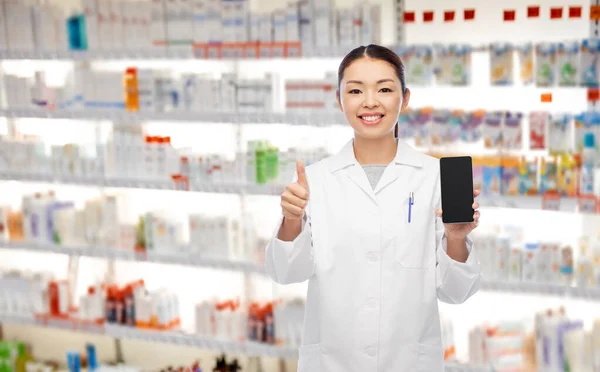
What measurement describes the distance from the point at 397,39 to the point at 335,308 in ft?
7.35

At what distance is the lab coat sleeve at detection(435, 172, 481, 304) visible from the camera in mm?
2119

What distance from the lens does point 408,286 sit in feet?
7.32

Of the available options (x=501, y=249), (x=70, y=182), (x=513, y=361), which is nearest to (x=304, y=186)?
(x=501, y=249)

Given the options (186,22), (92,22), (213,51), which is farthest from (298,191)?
(92,22)

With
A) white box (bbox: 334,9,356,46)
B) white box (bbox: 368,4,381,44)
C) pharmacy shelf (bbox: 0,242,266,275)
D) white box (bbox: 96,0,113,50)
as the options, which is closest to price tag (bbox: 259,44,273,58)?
white box (bbox: 334,9,356,46)

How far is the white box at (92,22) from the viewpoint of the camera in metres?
4.44

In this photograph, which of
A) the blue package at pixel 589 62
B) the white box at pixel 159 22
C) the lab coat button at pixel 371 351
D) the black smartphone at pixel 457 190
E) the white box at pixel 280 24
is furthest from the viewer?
the white box at pixel 159 22

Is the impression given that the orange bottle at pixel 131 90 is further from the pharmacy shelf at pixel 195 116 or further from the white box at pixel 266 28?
the white box at pixel 266 28

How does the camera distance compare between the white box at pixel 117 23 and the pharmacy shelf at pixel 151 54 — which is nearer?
the pharmacy shelf at pixel 151 54

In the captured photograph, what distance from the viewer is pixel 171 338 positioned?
14.7ft

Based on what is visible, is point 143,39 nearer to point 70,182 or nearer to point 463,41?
point 70,182

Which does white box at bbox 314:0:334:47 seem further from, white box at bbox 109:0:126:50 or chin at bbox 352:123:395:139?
chin at bbox 352:123:395:139

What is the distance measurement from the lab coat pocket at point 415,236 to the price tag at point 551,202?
5.23ft

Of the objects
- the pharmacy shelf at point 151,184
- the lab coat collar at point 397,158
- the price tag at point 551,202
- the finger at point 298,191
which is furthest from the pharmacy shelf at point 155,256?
the finger at point 298,191
